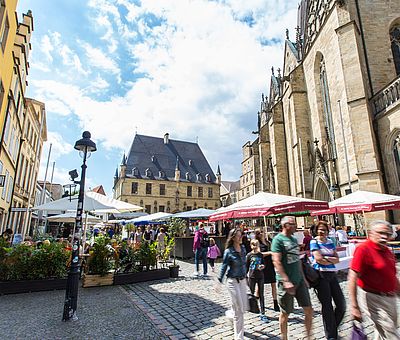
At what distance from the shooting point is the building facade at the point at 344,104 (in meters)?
12.9

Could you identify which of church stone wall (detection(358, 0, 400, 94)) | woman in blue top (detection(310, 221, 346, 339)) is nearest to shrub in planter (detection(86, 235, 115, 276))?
woman in blue top (detection(310, 221, 346, 339))

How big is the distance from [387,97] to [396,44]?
6.45 m

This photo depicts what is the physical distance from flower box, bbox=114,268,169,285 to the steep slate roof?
4111 centimetres

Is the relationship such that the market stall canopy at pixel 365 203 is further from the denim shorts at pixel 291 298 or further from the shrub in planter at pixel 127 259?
the shrub in planter at pixel 127 259

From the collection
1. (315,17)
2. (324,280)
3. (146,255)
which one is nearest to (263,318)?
(324,280)

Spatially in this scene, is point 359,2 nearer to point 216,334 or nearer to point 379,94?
point 379,94

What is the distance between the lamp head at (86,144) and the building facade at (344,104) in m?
12.9

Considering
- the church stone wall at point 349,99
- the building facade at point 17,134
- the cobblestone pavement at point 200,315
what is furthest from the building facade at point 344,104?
the building facade at point 17,134

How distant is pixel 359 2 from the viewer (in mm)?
16406

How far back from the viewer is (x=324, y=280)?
3.80 m

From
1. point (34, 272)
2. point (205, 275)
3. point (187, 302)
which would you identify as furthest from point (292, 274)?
point (34, 272)

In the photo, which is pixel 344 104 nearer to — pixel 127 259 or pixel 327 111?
pixel 327 111

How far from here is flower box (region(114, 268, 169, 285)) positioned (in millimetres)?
7934

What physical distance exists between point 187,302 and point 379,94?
1438 centimetres
